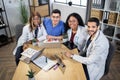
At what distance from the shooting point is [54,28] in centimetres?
259

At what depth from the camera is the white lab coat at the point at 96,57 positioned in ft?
5.70

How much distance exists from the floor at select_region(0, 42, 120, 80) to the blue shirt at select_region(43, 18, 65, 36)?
111 cm

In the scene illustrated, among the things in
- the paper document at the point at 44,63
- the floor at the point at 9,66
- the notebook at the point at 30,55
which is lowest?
the floor at the point at 9,66

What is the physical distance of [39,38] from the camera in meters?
2.36

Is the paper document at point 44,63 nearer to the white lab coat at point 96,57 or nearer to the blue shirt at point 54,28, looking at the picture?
the white lab coat at point 96,57

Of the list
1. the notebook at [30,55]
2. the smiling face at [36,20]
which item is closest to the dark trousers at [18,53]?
the notebook at [30,55]

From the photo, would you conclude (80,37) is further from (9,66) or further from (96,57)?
(9,66)

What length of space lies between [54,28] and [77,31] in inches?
19.5

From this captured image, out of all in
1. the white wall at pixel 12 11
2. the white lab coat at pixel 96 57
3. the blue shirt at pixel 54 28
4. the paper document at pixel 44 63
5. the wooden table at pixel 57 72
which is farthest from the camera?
the white wall at pixel 12 11

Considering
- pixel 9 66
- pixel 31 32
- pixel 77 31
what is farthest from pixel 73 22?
pixel 9 66

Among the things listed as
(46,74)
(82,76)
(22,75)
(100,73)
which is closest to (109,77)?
(100,73)

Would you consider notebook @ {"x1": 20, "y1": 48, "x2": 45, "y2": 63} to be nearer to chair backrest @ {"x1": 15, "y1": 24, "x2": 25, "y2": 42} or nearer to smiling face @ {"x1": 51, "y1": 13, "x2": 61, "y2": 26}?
chair backrest @ {"x1": 15, "y1": 24, "x2": 25, "y2": 42}

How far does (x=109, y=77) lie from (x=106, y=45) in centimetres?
115

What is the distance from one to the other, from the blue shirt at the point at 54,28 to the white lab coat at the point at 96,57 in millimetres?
876
